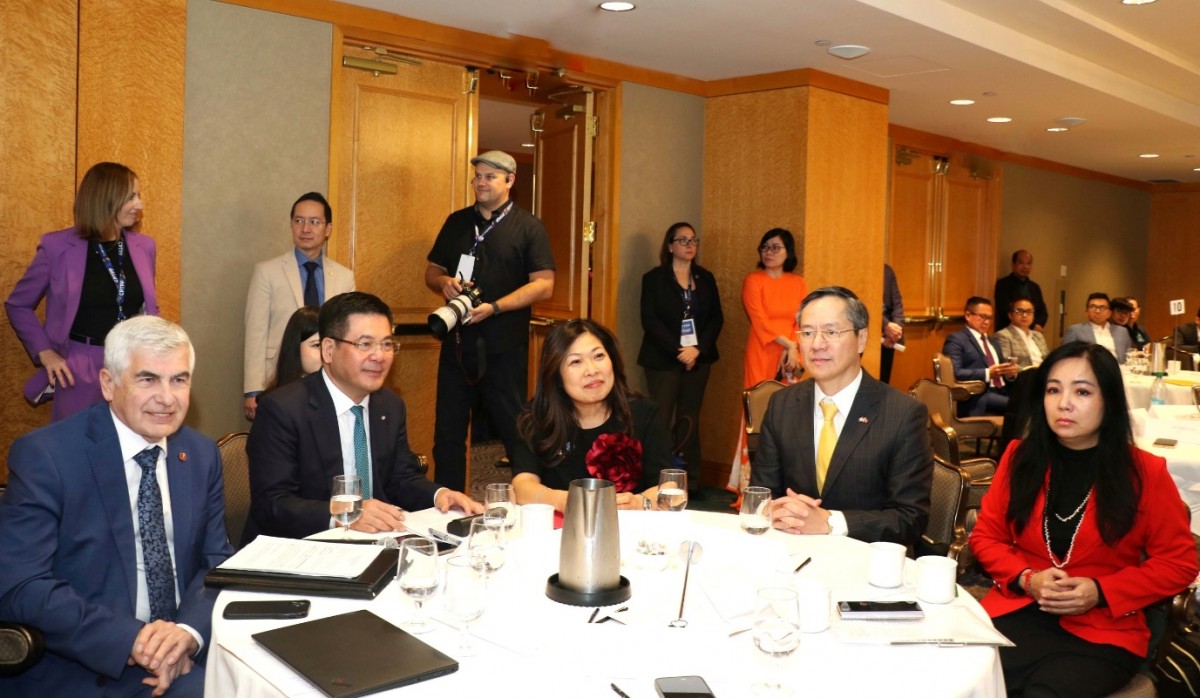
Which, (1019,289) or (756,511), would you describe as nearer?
(756,511)

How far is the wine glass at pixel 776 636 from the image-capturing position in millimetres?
1702

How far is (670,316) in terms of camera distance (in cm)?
704

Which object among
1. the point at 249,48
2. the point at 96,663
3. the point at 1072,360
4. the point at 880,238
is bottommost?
the point at 96,663

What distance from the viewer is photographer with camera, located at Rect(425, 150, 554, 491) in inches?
218

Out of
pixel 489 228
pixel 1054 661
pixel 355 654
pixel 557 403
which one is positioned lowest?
pixel 1054 661

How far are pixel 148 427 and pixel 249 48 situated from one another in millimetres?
3533

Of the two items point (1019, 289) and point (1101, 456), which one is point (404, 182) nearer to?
point (1101, 456)

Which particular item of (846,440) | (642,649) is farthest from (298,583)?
(846,440)

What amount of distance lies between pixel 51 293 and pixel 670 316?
151 inches

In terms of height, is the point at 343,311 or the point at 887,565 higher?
the point at 343,311

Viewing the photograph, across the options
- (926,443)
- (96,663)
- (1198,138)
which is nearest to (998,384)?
(1198,138)

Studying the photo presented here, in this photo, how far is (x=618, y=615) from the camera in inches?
80.5

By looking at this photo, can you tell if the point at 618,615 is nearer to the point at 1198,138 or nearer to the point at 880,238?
the point at 880,238

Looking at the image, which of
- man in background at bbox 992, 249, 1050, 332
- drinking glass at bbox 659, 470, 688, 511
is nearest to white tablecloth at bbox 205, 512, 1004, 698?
drinking glass at bbox 659, 470, 688, 511
